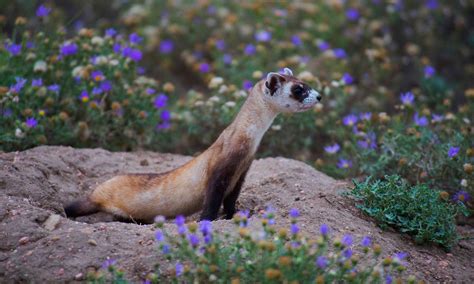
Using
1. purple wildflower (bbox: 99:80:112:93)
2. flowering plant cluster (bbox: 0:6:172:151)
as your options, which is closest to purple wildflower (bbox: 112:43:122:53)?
flowering plant cluster (bbox: 0:6:172:151)

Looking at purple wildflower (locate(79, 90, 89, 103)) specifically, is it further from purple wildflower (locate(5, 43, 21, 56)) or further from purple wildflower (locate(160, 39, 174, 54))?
purple wildflower (locate(160, 39, 174, 54))

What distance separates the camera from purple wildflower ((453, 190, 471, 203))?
18.3 ft

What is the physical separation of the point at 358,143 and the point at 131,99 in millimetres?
2098

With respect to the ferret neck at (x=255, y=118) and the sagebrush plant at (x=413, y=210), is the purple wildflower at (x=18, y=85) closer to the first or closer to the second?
the ferret neck at (x=255, y=118)

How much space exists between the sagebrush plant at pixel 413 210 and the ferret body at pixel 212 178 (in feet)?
2.49

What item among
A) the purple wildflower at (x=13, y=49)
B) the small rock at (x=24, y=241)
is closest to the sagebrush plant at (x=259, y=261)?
the small rock at (x=24, y=241)

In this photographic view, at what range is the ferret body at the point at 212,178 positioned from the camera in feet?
16.3

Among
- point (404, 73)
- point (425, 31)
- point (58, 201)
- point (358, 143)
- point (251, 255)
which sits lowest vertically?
point (58, 201)

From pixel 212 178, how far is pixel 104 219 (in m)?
0.96

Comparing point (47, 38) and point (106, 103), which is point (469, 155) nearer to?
point (106, 103)

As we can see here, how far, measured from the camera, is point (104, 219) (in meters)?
5.39

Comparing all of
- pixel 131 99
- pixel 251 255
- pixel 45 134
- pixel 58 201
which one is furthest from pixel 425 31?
pixel 251 255

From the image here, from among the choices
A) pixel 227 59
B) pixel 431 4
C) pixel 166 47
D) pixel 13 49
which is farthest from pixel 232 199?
pixel 431 4

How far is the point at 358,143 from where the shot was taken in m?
6.44
